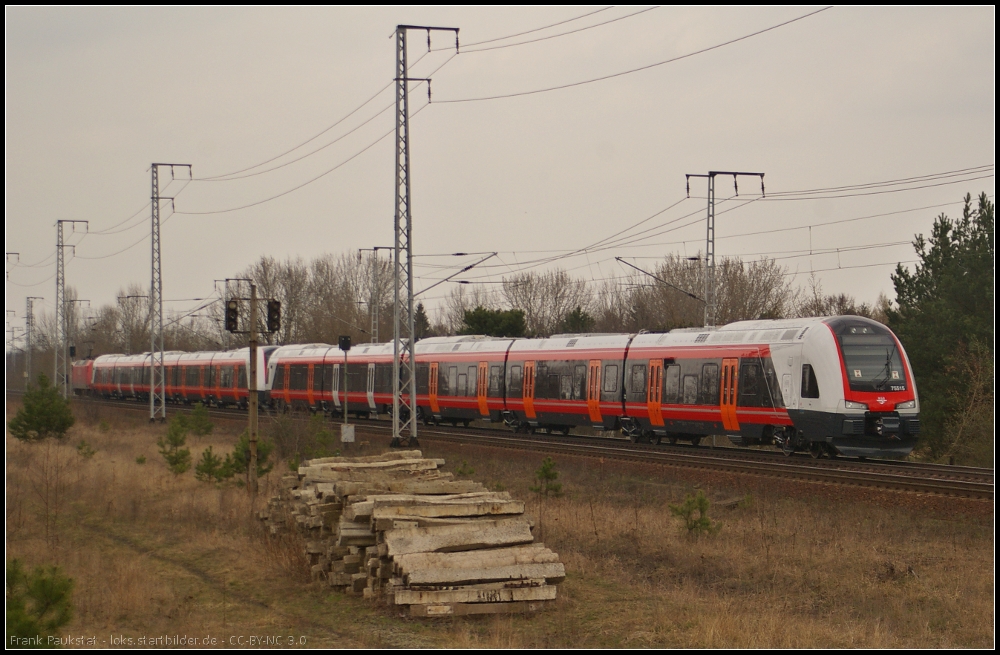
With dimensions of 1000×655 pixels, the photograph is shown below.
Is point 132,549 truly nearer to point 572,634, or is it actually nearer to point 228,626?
point 228,626

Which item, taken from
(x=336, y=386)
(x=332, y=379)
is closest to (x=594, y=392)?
(x=336, y=386)

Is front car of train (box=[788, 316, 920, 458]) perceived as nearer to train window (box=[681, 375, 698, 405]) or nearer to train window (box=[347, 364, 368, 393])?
train window (box=[681, 375, 698, 405])

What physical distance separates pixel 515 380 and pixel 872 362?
561 inches

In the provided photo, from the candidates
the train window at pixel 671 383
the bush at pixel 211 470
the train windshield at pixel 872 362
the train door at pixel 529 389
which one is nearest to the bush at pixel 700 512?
the train windshield at pixel 872 362

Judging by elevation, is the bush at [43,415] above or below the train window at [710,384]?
below

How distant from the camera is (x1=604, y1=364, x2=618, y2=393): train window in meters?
29.9

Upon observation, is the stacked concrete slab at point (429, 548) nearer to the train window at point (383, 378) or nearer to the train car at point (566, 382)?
the train car at point (566, 382)

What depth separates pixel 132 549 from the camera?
18172mm

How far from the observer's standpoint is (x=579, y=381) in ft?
103

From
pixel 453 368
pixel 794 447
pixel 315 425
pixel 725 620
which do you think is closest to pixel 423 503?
pixel 725 620

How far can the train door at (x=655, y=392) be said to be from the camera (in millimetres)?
28062

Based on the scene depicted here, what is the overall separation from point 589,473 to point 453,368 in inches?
561

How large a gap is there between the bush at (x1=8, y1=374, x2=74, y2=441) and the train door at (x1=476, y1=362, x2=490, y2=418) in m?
13.6

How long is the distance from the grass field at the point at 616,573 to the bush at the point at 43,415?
971cm
